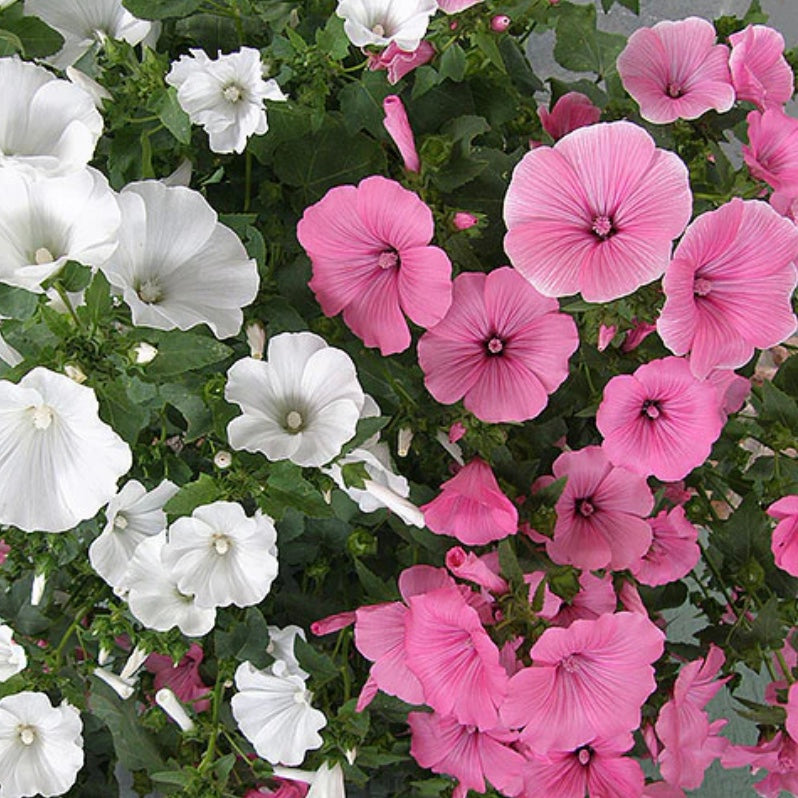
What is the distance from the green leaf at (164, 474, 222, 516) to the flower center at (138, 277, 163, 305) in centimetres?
10

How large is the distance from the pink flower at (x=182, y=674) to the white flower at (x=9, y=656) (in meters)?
0.12

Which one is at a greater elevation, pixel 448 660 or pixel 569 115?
pixel 569 115

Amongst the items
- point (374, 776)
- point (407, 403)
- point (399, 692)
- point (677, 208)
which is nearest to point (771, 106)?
point (677, 208)

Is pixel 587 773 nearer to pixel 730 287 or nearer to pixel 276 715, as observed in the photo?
pixel 276 715

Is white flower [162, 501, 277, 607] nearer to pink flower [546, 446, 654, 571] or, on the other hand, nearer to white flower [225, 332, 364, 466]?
white flower [225, 332, 364, 466]

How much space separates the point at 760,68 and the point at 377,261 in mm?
280

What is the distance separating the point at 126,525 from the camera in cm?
60

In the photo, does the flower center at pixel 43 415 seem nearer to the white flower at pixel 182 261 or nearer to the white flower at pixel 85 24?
the white flower at pixel 182 261

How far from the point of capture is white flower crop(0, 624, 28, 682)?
615 millimetres

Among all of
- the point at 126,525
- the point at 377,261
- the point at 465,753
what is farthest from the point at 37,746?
the point at 377,261

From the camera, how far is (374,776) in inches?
32.0

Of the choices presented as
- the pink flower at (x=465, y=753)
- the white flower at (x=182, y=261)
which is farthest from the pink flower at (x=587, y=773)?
the white flower at (x=182, y=261)

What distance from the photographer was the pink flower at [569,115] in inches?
26.8

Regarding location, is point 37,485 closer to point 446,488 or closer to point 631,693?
point 446,488
